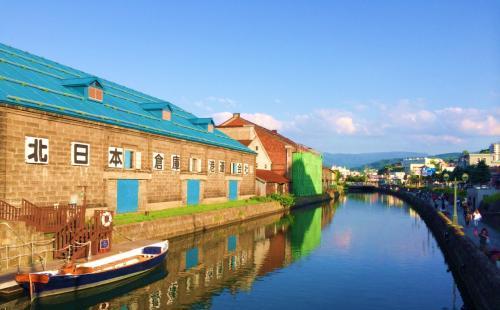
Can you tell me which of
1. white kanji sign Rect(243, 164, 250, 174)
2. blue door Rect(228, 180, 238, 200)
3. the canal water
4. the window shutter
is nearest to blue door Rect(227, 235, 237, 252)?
the canal water

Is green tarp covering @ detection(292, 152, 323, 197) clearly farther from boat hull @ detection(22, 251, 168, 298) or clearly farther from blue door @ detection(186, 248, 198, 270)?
boat hull @ detection(22, 251, 168, 298)

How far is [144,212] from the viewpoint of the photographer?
43000 millimetres

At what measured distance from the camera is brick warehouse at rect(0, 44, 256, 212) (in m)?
29.3

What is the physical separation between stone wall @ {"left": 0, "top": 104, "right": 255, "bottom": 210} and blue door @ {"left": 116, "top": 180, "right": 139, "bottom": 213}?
51 centimetres

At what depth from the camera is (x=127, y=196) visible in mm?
40656

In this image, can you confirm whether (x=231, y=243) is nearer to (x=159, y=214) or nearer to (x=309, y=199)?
(x=159, y=214)

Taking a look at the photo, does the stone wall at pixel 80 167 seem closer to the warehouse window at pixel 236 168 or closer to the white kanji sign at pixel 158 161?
the white kanji sign at pixel 158 161

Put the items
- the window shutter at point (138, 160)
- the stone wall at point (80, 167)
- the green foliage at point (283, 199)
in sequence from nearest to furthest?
1. the stone wall at point (80, 167)
2. the window shutter at point (138, 160)
3. the green foliage at point (283, 199)

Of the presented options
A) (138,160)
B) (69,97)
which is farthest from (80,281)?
(138,160)

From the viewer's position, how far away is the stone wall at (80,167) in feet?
93.6

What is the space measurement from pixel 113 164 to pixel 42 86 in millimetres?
8550

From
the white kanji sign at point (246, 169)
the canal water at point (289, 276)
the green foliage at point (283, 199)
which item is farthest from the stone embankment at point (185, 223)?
the white kanji sign at point (246, 169)

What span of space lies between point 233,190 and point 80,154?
34228 mm

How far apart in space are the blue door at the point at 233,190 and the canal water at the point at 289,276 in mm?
16156
